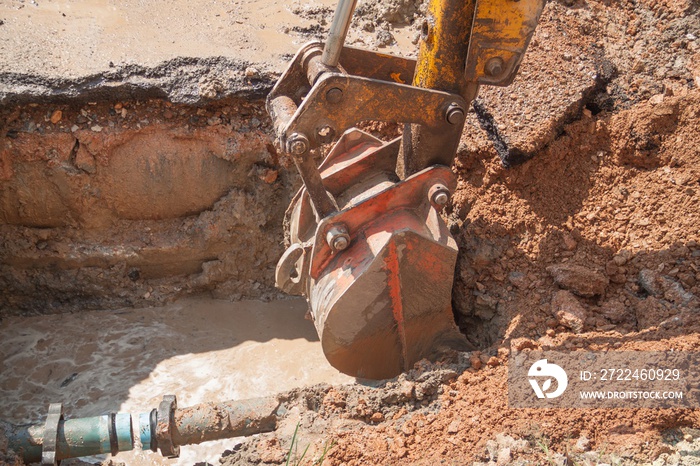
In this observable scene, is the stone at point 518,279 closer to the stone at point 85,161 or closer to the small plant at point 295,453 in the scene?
the small plant at point 295,453

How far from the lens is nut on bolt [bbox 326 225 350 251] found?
10.8 ft

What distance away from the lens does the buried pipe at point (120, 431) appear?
3.29 m

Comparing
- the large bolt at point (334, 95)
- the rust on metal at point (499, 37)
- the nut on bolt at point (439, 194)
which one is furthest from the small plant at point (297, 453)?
the rust on metal at point (499, 37)

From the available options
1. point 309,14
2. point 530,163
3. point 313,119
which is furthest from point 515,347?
point 309,14

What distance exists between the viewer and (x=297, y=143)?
308cm

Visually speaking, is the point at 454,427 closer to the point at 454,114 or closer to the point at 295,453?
the point at 295,453

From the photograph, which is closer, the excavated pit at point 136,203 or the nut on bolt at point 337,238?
the nut on bolt at point 337,238

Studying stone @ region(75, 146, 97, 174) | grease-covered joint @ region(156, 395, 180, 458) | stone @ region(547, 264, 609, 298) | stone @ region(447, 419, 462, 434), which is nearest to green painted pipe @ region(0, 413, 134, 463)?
grease-covered joint @ region(156, 395, 180, 458)

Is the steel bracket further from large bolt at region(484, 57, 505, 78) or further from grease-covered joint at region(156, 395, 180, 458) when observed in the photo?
grease-covered joint at region(156, 395, 180, 458)

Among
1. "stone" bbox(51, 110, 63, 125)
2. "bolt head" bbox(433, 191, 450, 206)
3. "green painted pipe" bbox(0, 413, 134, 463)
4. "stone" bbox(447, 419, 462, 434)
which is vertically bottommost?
"green painted pipe" bbox(0, 413, 134, 463)

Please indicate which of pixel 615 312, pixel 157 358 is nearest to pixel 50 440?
pixel 157 358

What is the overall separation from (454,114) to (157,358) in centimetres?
263

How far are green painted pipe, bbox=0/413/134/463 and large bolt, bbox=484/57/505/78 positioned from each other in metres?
2.33

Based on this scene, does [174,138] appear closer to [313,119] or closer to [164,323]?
[164,323]
